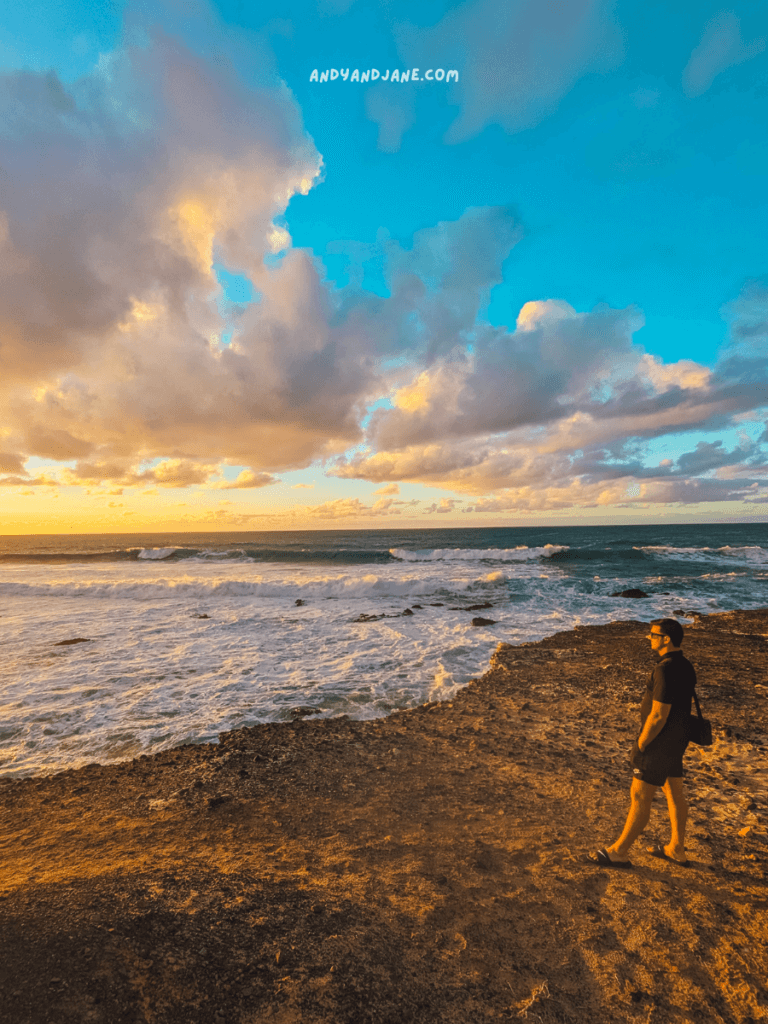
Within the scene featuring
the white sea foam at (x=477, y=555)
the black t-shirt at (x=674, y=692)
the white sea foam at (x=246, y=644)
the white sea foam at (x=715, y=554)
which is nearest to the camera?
the black t-shirt at (x=674, y=692)

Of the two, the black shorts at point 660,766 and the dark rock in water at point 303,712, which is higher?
the black shorts at point 660,766

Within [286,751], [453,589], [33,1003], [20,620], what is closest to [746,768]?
[286,751]

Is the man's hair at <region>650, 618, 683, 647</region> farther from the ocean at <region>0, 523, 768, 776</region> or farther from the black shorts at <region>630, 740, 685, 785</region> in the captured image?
the ocean at <region>0, 523, 768, 776</region>

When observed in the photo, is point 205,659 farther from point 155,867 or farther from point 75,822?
point 155,867

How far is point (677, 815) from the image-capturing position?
420 cm

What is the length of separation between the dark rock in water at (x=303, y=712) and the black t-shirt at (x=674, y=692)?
6.28 meters

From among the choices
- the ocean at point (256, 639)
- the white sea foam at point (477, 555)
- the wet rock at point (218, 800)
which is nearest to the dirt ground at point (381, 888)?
the wet rock at point (218, 800)

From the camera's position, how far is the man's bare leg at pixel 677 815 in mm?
4199

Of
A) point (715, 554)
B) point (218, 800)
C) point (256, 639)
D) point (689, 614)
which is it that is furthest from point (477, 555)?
point (218, 800)

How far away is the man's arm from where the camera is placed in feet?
13.3

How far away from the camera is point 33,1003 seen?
2625 millimetres

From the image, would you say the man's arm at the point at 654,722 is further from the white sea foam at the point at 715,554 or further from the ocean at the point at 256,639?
the white sea foam at the point at 715,554

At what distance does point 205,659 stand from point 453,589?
1514 cm

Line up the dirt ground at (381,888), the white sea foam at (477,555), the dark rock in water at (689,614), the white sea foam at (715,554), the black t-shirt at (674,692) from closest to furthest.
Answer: the dirt ground at (381,888), the black t-shirt at (674,692), the dark rock in water at (689,614), the white sea foam at (715,554), the white sea foam at (477,555)
